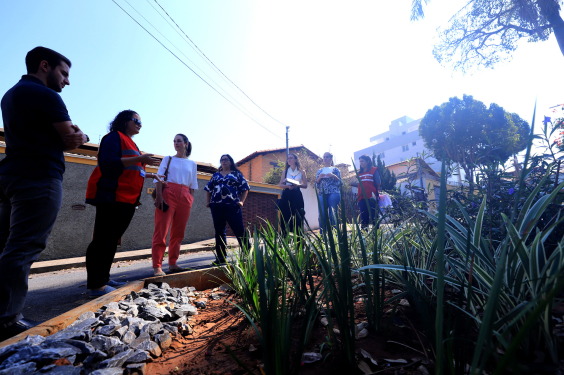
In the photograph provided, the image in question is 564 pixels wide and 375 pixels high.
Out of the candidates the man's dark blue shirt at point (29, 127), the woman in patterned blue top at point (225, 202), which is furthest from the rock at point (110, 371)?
the woman in patterned blue top at point (225, 202)

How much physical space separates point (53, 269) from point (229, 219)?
3.87 m

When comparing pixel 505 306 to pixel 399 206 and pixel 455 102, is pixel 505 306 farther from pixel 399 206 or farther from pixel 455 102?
pixel 455 102

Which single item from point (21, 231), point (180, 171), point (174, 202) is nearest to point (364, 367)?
point (21, 231)

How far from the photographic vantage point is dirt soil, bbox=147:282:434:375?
86 cm

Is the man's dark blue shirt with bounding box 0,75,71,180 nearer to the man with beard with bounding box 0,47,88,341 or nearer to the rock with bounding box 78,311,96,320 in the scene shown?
the man with beard with bounding box 0,47,88,341

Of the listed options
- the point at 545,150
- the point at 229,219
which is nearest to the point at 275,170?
the point at 229,219

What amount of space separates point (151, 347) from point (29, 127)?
1297mm

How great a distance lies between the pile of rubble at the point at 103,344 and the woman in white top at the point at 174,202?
1181 millimetres

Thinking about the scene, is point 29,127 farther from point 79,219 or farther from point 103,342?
point 79,219

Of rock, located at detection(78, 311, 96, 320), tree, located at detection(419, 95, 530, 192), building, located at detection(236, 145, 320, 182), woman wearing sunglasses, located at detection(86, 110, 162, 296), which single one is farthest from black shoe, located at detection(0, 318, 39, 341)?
tree, located at detection(419, 95, 530, 192)

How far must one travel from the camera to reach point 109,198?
1992mm

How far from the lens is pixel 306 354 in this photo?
0.95m

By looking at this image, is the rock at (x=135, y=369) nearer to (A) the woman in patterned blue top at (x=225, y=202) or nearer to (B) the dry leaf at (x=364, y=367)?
(B) the dry leaf at (x=364, y=367)

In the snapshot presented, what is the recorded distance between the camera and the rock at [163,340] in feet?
3.84
